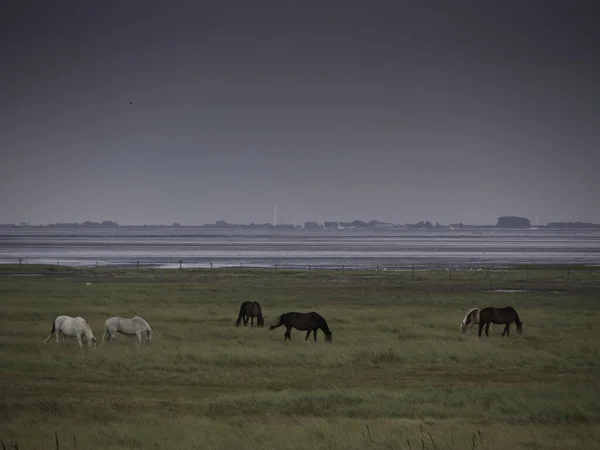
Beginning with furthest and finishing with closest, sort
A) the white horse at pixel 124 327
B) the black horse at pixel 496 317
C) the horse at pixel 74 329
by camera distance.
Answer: the black horse at pixel 496 317
the white horse at pixel 124 327
the horse at pixel 74 329

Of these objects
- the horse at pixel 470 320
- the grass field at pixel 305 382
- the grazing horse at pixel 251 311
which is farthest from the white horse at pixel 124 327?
the horse at pixel 470 320

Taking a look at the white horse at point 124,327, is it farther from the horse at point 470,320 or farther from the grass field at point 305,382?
the horse at point 470,320

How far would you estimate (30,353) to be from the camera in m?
22.3

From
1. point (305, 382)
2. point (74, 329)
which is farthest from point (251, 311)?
point (305, 382)

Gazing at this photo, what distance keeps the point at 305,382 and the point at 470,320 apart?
10.0 meters

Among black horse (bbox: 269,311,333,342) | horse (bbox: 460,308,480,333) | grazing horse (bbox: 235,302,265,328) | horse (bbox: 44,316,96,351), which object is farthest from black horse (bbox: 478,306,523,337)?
horse (bbox: 44,316,96,351)

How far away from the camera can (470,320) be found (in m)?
27.6

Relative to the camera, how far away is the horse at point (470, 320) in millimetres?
27344

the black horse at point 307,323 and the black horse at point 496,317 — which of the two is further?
the black horse at point 496,317

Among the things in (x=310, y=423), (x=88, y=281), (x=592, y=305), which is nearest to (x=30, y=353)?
(x=310, y=423)

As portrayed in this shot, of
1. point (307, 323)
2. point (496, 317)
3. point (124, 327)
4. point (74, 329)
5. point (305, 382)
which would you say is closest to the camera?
point (305, 382)

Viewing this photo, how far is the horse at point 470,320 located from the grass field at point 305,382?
0.29m

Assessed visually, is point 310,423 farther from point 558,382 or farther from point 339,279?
point 339,279

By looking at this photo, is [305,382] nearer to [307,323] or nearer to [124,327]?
[307,323]
